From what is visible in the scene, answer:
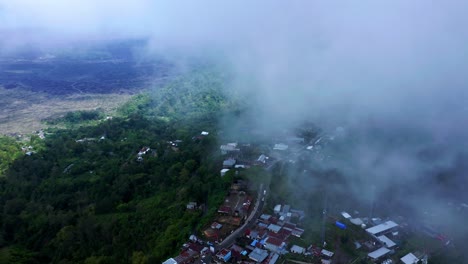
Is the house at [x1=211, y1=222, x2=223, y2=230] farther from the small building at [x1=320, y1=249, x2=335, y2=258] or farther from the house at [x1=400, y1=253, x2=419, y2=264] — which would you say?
the house at [x1=400, y1=253, x2=419, y2=264]

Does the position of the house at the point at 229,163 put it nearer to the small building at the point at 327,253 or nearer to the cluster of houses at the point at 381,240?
the cluster of houses at the point at 381,240

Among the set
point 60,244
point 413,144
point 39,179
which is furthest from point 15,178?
point 413,144

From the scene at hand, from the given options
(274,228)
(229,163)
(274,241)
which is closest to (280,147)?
(229,163)

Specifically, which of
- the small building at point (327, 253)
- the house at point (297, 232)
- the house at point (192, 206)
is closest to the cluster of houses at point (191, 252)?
the house at point (192, 206)

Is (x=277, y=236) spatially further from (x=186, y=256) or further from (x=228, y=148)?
(x=228, y=148)

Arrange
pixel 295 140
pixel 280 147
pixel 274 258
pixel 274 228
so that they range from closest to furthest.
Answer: pixel 274 258, pixel 274 228, pixel 280 147, pixel 295 140

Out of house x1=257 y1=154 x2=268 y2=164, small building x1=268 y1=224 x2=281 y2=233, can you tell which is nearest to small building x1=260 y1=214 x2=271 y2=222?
small building x1=268 y1=224 x2=281 y2=233
